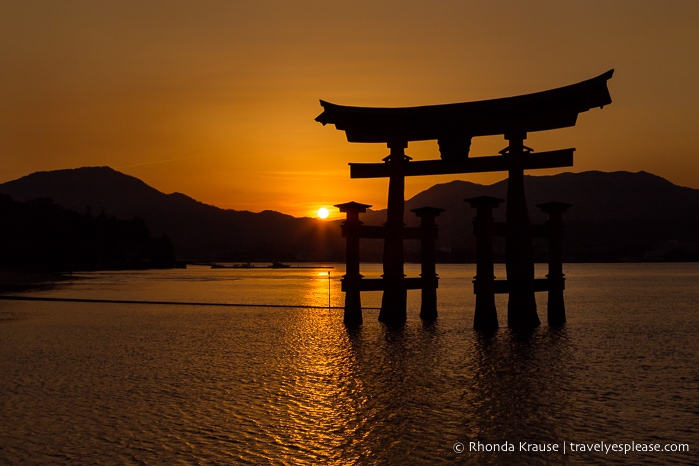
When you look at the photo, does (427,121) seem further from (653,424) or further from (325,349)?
(653,424)

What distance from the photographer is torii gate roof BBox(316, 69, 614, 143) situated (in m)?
21.7

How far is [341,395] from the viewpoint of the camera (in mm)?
14133

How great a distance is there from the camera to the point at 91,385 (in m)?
15.4

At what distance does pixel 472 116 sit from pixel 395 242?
5560mm

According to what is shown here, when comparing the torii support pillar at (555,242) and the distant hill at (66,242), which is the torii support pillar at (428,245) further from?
the distant hill at (66,242)

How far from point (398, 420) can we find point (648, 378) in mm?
7787

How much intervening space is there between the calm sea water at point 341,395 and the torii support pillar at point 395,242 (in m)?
1.24

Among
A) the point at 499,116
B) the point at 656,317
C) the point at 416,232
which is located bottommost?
the point at 656,317

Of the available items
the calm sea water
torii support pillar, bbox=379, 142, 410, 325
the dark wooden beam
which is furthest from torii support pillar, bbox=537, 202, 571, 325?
torii support pillar, bbox=379, 142, 410, 325

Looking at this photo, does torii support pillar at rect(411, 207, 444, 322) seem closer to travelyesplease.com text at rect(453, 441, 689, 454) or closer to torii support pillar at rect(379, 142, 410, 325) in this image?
torii support pillar at rect(379, 142, 410, 325)

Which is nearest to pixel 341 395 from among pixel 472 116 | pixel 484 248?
pixel 484 248

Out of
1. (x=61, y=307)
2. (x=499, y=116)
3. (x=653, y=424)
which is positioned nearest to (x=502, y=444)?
(x=653, y=424)

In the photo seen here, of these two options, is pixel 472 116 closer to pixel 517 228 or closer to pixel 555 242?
pixel 517 228

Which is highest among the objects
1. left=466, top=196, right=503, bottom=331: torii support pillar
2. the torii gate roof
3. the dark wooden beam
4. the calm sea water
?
the torii gate roof
